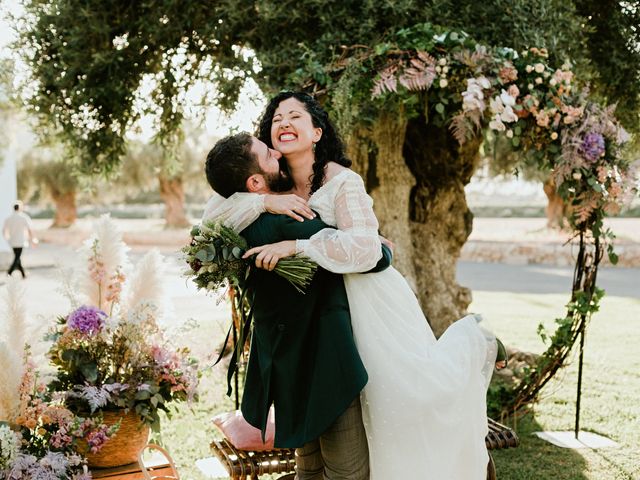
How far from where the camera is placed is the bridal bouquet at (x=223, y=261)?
263 cm

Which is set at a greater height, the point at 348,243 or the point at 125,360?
the point at 348,243

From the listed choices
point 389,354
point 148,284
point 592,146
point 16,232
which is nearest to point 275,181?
point 389,354

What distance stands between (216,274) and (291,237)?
1.10ft

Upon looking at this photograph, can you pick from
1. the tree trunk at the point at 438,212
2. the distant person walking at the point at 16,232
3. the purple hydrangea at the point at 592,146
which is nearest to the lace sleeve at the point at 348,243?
the purple hydrangea at the point at 592,146

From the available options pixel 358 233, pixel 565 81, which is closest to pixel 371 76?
pixel 565 81

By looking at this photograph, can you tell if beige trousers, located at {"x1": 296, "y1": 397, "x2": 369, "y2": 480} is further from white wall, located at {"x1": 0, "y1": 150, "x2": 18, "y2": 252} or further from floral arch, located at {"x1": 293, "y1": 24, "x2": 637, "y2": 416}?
white wall, located at {"x1": 0, "y1": 150, "x2": 18, "y2": 252}

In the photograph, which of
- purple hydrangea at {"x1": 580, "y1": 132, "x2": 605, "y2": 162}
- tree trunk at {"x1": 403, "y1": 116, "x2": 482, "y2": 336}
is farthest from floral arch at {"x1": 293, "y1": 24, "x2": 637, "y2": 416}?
tree trunk at {"x1": 403, "y1": 116, "x2": 482, "y2": 336}

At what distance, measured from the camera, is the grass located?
16.2ft

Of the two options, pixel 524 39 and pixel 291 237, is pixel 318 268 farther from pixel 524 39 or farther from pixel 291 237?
pixel 524 39

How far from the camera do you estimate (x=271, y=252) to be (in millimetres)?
2645

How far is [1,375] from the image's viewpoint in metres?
3.13

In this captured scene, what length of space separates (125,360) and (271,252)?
1.63 m

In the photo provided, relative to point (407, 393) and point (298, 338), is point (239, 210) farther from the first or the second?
point (407, 393)

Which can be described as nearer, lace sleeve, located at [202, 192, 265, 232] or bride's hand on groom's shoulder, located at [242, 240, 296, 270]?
bride's hand on groom's shoulder, located at [242, 240, 296, 270]
